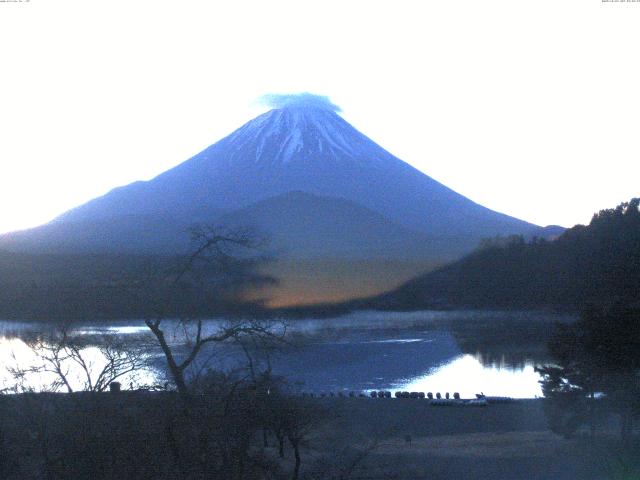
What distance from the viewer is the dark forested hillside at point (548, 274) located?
470 inches

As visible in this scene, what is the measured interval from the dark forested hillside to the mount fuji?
627 millimetres

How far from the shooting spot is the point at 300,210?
611 inches

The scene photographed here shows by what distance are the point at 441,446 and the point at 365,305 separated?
255 centimetres

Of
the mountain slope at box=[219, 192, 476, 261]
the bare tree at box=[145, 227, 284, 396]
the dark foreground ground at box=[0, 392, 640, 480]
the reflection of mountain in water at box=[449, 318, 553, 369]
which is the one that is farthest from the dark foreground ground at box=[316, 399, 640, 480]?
the bare tree at box=[145, 227, 284, 396]

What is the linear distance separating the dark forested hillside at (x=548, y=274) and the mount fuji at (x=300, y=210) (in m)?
0.63

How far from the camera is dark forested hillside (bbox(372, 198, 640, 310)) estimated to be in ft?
39.2

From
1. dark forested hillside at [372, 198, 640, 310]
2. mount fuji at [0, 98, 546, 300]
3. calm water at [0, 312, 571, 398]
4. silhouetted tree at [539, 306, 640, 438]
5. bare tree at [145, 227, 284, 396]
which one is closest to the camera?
bare tree at [145, 227, 284, 396]

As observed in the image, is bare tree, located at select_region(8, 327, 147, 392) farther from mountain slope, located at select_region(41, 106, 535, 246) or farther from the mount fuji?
mountain slope, located at select_region(41, 106, 535, 246)

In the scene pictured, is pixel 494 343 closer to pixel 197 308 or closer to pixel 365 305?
pixel 365 305

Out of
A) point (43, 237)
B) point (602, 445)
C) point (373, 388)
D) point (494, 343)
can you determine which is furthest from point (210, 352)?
point (494, 343)

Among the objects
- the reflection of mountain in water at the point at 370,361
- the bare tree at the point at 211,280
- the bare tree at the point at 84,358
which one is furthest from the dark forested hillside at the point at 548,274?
the bare tree at the point at 211,280

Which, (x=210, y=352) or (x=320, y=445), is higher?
(x=210, y=352)

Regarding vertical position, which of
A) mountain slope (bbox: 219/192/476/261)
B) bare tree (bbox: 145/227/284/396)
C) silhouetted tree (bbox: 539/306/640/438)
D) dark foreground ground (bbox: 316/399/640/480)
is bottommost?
dark foreground ground (bbox: 316/399/640/480)

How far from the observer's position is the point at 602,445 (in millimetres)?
10836
